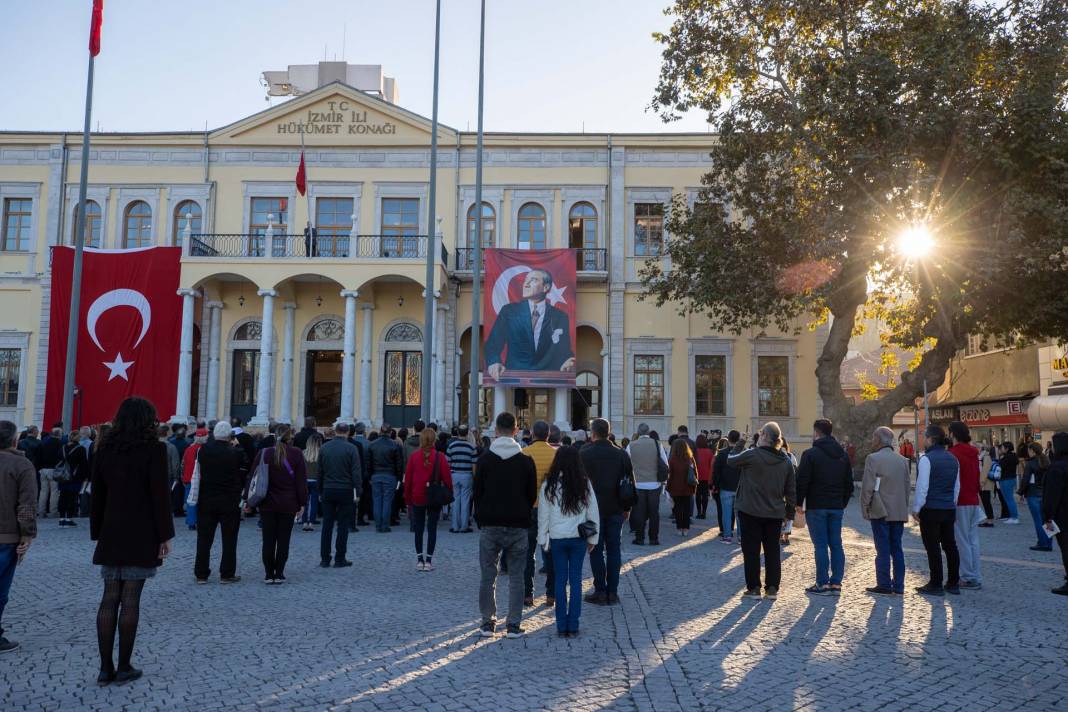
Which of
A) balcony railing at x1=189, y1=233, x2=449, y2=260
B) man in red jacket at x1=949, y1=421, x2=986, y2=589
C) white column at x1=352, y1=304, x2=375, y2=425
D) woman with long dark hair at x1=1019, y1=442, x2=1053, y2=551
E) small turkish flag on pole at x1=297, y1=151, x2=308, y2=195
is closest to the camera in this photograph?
man in red jacket at x1=949, y1=421, x2=986, y2=589

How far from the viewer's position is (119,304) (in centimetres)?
2714

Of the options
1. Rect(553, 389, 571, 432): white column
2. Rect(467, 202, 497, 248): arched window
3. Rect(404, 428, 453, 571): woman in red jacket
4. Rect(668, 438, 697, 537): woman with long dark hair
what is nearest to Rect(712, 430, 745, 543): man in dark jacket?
Rect(668, 438, 697, 537): woman with long dark hair

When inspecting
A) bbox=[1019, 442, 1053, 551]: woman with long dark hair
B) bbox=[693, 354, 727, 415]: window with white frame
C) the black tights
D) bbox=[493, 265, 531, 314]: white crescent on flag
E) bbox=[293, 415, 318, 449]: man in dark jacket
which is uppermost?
bbox=[493, 265, 531, 314]: white crescent on flag

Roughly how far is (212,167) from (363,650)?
26.9 meters

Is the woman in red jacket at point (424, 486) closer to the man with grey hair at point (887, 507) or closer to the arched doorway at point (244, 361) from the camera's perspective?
the man with grey hair at point (887, 507)

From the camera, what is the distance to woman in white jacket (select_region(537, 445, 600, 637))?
698 centimetres

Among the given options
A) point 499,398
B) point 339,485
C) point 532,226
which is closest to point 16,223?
point 532,226

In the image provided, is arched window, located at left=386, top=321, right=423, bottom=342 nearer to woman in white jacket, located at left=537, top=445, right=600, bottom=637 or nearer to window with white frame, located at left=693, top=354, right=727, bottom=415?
window with white frame, located at left=693, top=354, right=727, bottom=415

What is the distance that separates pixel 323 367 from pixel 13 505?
23.7m

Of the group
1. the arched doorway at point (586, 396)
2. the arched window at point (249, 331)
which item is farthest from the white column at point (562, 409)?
the arched window at point (249, 331)

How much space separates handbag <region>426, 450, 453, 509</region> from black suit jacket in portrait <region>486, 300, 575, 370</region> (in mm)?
16588

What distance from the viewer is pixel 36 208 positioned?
29.7m

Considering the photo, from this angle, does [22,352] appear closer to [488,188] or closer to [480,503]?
[488,188]

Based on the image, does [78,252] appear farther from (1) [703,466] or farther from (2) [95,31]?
(1) [703,466]
